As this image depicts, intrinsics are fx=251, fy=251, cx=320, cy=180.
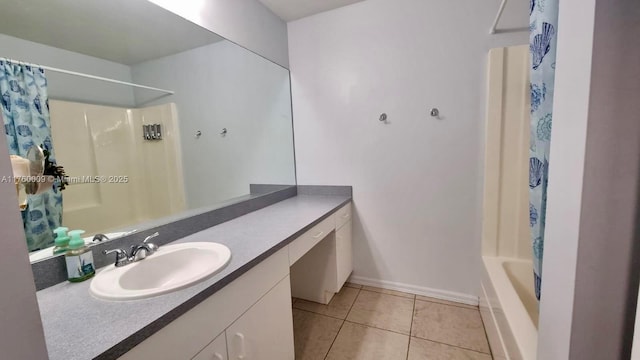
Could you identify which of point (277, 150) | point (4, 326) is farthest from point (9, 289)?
point (277, 150)

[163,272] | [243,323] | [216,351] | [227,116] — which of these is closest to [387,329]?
[243,323]

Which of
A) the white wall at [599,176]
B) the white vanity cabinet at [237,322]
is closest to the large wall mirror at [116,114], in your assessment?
the white vanity cabinet at [237,322]

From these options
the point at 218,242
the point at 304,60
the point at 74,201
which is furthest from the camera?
the point at 304,60

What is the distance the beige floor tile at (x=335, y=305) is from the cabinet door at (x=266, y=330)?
2.12 ft

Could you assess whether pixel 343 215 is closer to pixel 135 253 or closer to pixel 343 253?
pixel 343 253

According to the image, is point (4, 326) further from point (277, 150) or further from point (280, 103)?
point (280, 103)

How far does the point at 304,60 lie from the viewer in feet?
6.92

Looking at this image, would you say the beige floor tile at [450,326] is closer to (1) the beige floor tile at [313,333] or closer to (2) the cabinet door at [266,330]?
(1) the beige floor tile at [313,333]

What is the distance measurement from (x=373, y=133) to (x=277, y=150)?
0.81 m

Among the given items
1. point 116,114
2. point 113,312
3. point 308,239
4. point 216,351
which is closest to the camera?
point 113,312

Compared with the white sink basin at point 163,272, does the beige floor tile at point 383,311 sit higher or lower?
lower

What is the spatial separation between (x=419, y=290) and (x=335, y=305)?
2.21 feet

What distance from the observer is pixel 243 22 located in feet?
5.63

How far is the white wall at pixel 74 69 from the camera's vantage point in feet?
2.75
